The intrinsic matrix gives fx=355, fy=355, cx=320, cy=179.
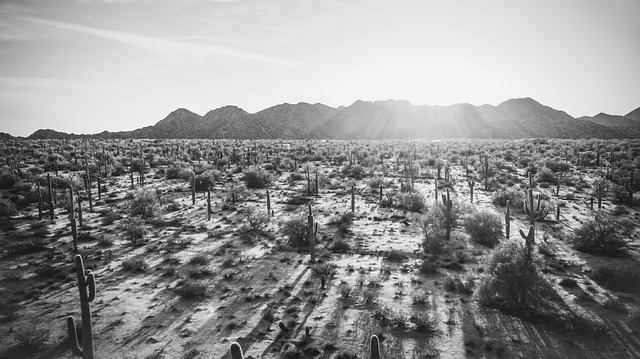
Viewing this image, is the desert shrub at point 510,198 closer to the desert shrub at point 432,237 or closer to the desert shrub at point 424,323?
the desert shrub at point 432,237

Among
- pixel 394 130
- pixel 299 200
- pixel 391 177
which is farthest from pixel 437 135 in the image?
pixel 299 200

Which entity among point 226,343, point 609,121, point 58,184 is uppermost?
point 609,121

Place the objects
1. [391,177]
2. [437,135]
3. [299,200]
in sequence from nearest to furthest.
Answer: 1. [299,200]
2. [391,177]
3. [437,135]

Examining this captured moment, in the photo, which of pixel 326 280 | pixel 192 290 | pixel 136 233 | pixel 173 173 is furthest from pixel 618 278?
pixel 173 173

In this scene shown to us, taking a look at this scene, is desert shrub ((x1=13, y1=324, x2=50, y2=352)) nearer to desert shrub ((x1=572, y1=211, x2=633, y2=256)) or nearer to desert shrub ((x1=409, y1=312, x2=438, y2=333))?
desert shrub ((x1=409, y1=312, x2=438, y2=333))

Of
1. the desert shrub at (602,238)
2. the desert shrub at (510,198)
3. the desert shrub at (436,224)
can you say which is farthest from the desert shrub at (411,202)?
the desert shrub at (602,238)

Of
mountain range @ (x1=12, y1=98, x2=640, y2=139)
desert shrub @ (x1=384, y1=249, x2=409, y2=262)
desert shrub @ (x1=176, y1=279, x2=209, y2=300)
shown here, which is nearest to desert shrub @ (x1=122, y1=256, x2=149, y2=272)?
desert shrub @ (x1=176, y1=279, x2=209, y2=300)

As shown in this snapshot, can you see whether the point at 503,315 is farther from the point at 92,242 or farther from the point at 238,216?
the point at 92,242
